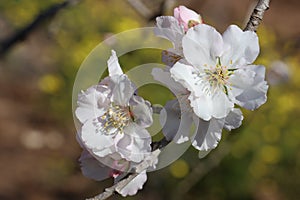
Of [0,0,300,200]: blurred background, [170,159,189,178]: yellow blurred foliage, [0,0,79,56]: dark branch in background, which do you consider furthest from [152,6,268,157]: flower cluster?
[170,159,189,178]: yellow blurred foliage

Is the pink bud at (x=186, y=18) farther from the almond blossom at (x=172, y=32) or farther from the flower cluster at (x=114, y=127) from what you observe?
the flower cluster at (x=114, y=127)

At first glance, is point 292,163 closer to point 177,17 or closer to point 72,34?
point 72,34

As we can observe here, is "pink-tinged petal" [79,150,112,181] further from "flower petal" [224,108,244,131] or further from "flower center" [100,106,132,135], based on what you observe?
"flower petal" [224,108,244,131]

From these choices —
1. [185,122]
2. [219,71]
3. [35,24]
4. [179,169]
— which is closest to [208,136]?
[185,122]

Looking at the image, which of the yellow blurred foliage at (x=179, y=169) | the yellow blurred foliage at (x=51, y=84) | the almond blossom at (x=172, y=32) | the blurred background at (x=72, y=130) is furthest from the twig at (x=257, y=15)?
the yellow blurred foliage at (x=51, y=84)

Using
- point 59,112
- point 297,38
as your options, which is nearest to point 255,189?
point 59,112

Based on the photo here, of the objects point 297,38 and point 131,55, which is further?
point 131,55

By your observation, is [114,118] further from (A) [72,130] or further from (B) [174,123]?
(A) [72,130]
